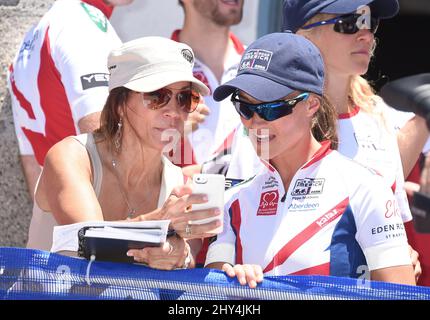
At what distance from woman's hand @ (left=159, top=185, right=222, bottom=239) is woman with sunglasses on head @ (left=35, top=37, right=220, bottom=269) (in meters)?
0.29

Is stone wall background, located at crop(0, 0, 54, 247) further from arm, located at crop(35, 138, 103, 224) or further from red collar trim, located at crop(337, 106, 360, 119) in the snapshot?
red collar trim, located at crop(337, 106, 360, 119)

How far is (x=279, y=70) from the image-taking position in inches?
121

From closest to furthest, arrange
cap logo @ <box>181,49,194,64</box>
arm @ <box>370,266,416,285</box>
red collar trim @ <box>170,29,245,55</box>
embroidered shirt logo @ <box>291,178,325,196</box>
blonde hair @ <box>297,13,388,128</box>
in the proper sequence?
arm @ <box>370,266,416,285</box>, embroidered shirt logo @ <box>291,178,325,196</box>, cap logo @ <box>181,49,194,64</box>, blonde hair @ <box>297,13,388,128</box>, red collar trim @ <box>170,29,245,55</box>

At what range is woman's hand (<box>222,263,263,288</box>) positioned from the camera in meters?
2.79

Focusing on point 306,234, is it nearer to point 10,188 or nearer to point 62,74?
point 62,74

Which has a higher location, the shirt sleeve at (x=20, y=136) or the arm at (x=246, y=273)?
the arm at (x=246, y=273)

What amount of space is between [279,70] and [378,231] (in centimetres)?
58

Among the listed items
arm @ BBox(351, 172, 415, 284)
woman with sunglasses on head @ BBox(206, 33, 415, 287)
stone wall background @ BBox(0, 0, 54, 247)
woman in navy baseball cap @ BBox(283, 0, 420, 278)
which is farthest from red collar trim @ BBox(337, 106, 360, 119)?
stone wall background @ BBox(0, 0, 54, 247)

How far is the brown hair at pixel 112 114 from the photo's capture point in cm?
337

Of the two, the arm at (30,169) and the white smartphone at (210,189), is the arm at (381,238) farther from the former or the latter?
the arm at (30,169)

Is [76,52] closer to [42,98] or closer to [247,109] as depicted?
[42,98]

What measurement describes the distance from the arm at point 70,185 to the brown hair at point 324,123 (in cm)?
75

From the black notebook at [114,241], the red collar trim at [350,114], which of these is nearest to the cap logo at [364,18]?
the red collar trim at [350,114]
